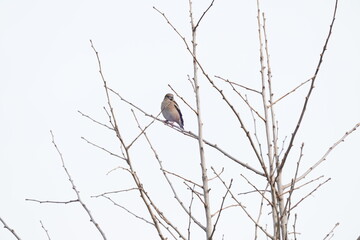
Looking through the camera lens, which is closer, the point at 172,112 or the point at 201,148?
the point at 201,148

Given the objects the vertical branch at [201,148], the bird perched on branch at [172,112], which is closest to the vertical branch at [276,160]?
the vertical branch at [201,148]

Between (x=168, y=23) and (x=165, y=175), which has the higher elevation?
(x=168, y=23)

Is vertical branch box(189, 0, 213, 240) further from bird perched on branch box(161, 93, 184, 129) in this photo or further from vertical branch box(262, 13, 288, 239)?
bird perched on branch box(161, 93, 184, 129)

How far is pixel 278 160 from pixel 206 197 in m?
0.46

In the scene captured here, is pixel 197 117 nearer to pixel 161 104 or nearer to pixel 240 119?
pixel 240 119

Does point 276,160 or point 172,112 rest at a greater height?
point 172,112

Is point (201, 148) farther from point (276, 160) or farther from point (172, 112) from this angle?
point (172, 112)

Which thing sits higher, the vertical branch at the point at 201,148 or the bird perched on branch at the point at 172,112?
the bird perched on branch at the point at 172,112

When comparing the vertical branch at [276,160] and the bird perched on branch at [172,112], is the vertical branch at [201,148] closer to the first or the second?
the vertical branch at [276,160]

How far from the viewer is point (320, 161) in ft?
10.5

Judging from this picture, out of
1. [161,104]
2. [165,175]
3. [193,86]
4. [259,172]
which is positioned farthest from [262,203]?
[161,104]

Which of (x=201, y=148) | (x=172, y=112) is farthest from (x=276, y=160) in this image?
(x=172, y=112)

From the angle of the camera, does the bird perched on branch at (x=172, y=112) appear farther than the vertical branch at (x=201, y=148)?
Yes

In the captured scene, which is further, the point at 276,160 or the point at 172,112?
the point at 172,112
